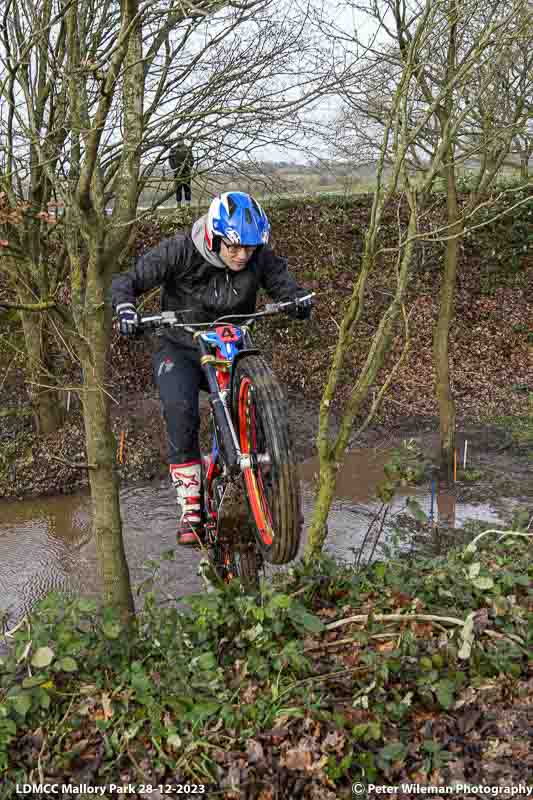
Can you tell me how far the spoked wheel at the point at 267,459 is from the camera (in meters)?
3.46

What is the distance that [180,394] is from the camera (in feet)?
15.1

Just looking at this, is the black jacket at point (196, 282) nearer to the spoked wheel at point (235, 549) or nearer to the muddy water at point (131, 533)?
the spoked wheel at point (235, 549)

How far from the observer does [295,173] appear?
7.88 metres

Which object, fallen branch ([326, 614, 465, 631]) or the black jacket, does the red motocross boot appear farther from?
fallen branch ([326, 614, 465, 631])

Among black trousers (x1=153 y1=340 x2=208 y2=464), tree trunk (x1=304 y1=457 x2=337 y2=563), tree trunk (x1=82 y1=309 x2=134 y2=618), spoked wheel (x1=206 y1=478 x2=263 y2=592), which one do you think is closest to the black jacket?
black trousers (x1=153 y1=340 x2=208 y2=464)

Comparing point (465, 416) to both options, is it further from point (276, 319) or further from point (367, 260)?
point (367, 260)

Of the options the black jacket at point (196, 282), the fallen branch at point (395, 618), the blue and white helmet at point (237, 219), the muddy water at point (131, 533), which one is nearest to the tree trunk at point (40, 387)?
the muddy water at point (131, 533)

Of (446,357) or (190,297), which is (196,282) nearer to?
(190,297)

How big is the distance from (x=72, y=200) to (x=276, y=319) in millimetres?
10444

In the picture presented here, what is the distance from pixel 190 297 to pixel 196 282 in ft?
0.35

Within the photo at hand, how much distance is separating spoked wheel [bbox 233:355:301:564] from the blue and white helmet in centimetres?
78

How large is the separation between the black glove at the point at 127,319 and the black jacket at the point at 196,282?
0.31 feet

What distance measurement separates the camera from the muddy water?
6.45 metres

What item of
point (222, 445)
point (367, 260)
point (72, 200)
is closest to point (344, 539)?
point (222, 445)
